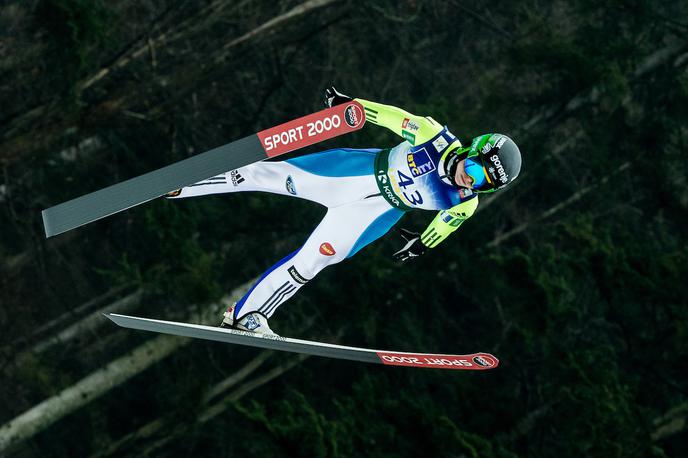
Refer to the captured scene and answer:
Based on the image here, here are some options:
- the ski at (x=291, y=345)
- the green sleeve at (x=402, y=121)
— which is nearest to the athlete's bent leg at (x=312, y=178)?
the green sleeve at (x=402, y=121)

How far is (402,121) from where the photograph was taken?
16.4 ft

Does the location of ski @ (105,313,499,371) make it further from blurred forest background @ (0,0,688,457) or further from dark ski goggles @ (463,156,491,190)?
dark ski goggles @ (463,156,491,190)

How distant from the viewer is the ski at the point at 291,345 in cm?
523

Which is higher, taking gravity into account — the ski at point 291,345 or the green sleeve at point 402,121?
the green sleeve at point 402,121

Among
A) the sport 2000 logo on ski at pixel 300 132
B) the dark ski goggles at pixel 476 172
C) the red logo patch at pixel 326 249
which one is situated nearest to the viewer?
the sport 2000 logo on ski at pixel 300 132

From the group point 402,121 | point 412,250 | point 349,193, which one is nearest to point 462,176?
point 402,121

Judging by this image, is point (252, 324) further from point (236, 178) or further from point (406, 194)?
point (406, 194)

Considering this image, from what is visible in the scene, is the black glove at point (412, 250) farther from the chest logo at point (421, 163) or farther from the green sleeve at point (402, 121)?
the green sleeve at point (402, 121)

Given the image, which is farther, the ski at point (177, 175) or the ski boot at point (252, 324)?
the ski boot at point (252, 324)

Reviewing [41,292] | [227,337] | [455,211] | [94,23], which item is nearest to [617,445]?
[455,211]

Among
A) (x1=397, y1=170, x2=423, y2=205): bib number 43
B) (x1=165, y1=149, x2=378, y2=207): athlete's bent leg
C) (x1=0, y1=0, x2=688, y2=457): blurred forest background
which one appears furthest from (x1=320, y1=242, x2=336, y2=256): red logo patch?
(x1=0, y1=0, x2=688, y2=457): blurred forest background

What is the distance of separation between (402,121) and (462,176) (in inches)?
15.9

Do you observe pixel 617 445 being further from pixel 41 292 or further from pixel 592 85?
pixel 41 292

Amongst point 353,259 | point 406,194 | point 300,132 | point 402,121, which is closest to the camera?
point 300,132
